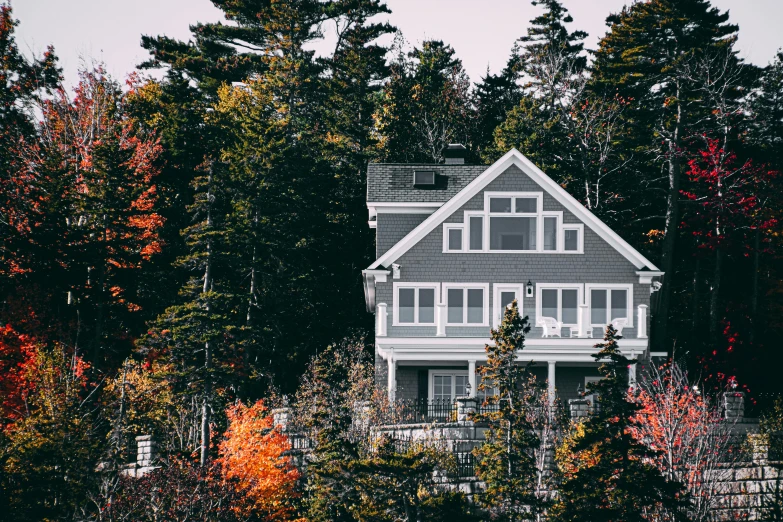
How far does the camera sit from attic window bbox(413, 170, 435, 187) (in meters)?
49.5

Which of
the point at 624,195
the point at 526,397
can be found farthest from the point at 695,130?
the point at 526,397

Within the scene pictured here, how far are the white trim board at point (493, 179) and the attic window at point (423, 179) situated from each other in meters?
2.65

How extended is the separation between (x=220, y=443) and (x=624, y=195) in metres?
25.3

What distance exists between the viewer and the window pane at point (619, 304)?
4672 centimetres

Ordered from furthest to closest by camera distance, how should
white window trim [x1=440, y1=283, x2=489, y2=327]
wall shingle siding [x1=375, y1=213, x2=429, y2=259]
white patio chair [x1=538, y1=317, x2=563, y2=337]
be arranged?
wall shingle siding [x1=375, y1=213, x2=429, y2=259]
white window trim [x1=440, y1=283, x2=489, y2=327]
white patio chair [x1=538, y1=317, x2=563, y2=337]

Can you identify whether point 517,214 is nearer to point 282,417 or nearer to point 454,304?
point 454,304

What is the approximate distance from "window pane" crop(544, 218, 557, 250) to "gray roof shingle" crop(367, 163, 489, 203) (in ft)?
13.1

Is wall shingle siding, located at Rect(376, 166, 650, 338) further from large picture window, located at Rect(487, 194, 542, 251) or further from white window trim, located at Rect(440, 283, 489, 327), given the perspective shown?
large picture window, located at Rect(487, 194, 542, 251)

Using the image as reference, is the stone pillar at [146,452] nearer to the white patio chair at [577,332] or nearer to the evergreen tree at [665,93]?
the white patio chair at [577,332]

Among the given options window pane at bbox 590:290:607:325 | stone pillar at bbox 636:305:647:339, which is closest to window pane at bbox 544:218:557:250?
window pane at bbox 590:290:607:325

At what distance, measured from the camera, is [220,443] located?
4159 cm

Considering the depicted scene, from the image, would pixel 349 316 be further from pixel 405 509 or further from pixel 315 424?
pixel 405 509

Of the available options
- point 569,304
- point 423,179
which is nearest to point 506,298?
point 569,304

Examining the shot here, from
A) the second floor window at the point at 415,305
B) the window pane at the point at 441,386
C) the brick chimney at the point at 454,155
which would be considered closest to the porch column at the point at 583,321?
the window pane at the point at 441,386
